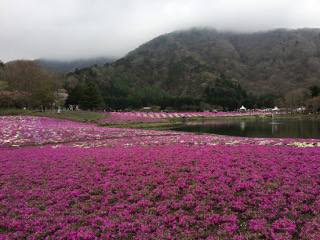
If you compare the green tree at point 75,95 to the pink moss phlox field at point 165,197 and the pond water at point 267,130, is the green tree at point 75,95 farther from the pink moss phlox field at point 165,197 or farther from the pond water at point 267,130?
the pink moss phlox field at point 165,197

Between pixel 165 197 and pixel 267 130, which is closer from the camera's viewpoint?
pixel 165 197

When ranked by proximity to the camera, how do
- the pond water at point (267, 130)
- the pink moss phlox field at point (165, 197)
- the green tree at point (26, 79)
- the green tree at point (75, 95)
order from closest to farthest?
the pink moss phlox field at point (165, 197), the pond water at point (267, 130), the green tree at point (26, 79), the green tree at point (75, 95)

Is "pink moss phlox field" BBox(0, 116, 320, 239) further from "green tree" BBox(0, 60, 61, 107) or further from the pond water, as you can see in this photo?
"green tree" BBox(0, 60, 61, 107)

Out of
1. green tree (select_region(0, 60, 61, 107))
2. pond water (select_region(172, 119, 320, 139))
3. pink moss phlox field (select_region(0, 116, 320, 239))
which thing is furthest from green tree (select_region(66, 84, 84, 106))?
pink moss phlox field (select_region(0, 116, 320, 239))

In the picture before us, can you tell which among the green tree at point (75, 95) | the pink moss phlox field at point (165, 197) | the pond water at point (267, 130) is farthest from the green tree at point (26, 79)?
the pink moss phlox field at point (165, 197)

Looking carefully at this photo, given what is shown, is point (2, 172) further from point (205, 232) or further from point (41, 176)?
point (205, 232)

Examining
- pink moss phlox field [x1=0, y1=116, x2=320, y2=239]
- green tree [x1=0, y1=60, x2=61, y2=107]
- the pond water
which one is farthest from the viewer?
green tree [x1=0, y1=60, x2=61, y2=107]

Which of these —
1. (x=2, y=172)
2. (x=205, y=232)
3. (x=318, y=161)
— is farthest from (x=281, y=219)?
(x=2, y=172)

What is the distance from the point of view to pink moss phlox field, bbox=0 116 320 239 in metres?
6.57

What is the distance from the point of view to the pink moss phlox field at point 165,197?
6574mm

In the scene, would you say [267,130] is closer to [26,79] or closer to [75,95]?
[26,79]

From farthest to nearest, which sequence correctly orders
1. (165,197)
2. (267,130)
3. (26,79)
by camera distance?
(26,79) < (267,130) < (165,197)

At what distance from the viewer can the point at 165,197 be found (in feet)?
28.9

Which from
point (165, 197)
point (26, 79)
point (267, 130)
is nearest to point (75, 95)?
point (26, 79)
